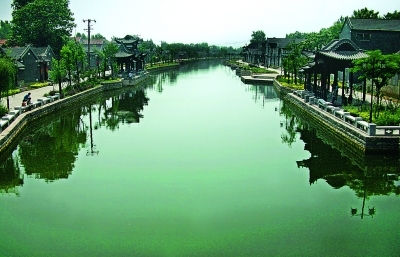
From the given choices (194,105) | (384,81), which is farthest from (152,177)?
(194,105)

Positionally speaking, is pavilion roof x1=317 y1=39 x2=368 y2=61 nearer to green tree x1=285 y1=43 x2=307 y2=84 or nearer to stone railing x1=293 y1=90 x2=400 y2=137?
stone railing x1=293 y1=90 x2=400 y2=137

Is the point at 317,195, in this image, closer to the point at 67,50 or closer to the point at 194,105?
the point at 194,105

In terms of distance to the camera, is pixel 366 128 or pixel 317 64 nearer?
pixel 366 128

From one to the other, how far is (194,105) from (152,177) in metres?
18.8

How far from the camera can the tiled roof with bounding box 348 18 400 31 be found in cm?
4172

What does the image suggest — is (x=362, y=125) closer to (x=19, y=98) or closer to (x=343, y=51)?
(x=343, y=51)

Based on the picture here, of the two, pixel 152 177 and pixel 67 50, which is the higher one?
pixel 67 50

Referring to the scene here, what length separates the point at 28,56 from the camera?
42.1 metres

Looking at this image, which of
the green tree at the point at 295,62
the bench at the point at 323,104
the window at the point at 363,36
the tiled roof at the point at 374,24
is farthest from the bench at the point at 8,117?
the window at the point at 363,36

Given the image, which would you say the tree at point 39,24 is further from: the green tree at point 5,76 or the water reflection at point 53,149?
the water reflection at point 53,149

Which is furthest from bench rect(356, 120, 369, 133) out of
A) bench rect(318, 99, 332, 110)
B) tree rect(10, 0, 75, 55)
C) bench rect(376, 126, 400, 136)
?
tree rect(10, 0, 75, 55)

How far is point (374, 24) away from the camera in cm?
4275

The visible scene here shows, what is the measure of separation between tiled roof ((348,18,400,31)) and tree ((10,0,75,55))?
33.5 metres

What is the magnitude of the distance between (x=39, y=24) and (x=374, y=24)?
38617 millimetres
